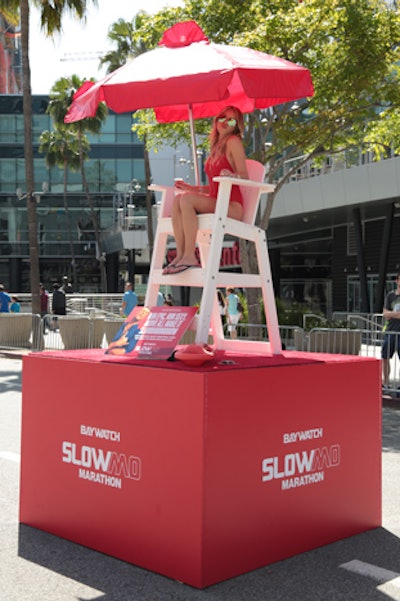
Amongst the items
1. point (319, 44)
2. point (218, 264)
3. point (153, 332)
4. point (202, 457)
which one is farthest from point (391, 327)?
point (202, 457)

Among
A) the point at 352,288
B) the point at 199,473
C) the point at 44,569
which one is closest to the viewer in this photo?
the point at 199,473

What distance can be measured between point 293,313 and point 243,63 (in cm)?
1815

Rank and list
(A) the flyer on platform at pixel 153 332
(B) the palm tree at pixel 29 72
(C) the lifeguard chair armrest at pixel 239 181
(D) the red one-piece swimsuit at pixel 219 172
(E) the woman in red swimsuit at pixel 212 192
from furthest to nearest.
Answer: (B) the palm tree at pixel 29 72, (D) the red one-piece swimsuit at pixel 219 172, (E) the woman in red swimsuit at pixel 212 192, (C) the lifeguard chair armrest at pixel 239 181, (A) the flyer on platform at pixel 153 332

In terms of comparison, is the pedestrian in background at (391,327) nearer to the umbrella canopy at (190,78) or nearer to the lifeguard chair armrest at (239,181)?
the lifeguard chair armrest at (239,181)

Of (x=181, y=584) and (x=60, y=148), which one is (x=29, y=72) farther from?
(x=60, y=148)

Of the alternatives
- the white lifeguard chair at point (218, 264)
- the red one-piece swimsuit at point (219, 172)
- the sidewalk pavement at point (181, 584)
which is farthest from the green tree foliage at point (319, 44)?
the sidewalk pavement at point (181, 584)

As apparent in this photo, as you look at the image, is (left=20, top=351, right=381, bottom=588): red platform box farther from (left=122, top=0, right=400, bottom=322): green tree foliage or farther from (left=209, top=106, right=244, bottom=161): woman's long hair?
(left=122, top=0, right=400, bottom=322): green tree foliage

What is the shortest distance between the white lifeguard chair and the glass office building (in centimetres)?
5893

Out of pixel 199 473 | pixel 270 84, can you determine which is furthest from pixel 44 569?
pixel 270 84

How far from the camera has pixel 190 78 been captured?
4918mm

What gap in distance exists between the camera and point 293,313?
75.2ft

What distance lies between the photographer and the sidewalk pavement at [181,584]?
13.0ft

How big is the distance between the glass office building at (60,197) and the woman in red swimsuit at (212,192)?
194 feet

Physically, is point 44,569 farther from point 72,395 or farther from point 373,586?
point 373,586
